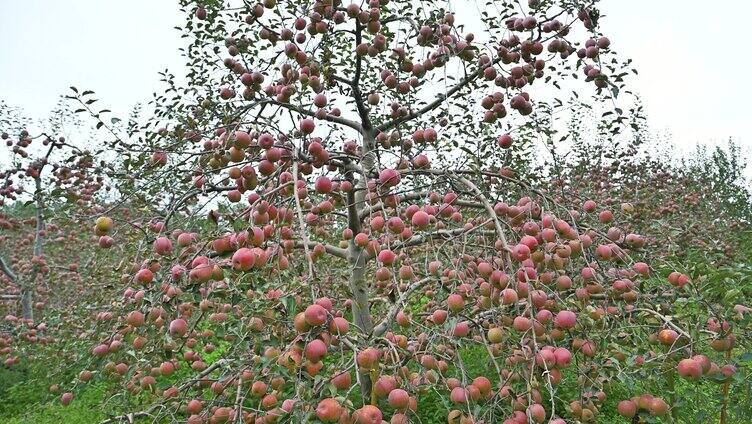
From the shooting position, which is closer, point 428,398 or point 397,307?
point 397,307

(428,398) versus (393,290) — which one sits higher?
(393,290)

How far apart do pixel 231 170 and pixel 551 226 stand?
43.6 inches

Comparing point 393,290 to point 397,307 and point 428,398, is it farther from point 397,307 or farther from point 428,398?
point 428,398

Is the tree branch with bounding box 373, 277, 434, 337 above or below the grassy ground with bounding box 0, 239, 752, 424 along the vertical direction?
above

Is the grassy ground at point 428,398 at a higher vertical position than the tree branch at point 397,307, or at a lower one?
lower

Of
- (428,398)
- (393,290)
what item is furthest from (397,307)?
(428,398)

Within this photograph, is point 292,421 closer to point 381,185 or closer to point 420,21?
point 381,185

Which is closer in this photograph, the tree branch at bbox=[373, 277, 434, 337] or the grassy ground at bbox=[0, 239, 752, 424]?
the tree branch at bbox=[373, 277, 434, 337]

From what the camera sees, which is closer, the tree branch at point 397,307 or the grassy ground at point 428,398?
the tree branch at point 397,307

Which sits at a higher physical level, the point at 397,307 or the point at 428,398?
the point at 397,307

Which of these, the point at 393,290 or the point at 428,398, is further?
the point at 428,398

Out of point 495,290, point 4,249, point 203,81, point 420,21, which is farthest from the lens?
point 4,249

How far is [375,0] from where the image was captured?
2641 millimetres

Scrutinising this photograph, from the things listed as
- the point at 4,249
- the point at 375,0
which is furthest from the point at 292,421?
the point at 4,249
